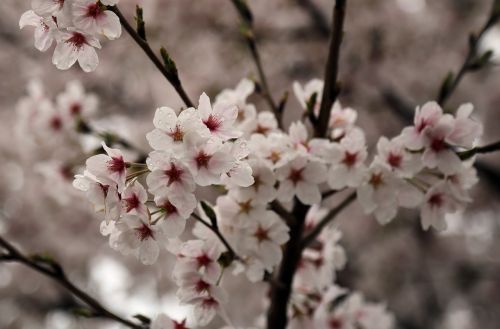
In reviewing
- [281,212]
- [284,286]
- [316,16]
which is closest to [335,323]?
[284,286]

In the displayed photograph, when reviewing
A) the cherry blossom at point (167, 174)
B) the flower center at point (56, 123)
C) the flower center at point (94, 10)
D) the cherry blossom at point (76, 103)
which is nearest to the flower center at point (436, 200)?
the cherry blossom at point (167, 174)

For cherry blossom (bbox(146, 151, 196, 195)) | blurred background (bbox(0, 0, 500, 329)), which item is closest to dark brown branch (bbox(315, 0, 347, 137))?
cherry blossom (bbox(146, 151, 196, 195))

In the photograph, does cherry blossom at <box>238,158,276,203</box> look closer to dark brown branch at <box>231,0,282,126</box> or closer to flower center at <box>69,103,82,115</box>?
dark brown branch at <box>231,0,282,126</box>

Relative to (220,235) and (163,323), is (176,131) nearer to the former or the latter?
(220,235)

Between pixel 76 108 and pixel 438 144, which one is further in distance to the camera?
pixel 76 108

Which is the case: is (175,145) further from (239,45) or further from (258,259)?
(239,45)

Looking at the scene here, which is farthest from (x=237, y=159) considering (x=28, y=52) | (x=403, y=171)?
(x=28, y=52)
